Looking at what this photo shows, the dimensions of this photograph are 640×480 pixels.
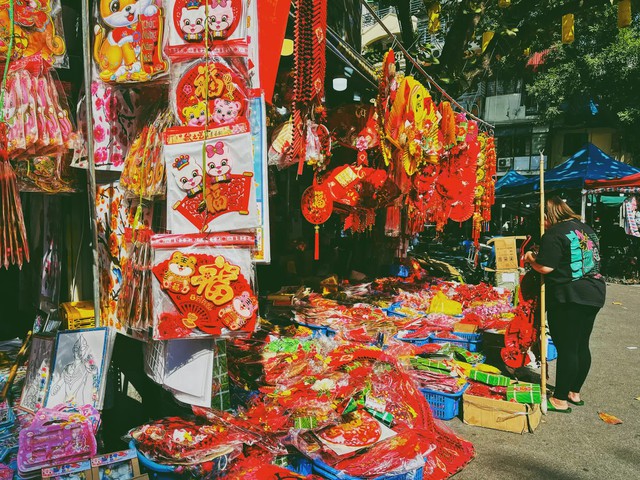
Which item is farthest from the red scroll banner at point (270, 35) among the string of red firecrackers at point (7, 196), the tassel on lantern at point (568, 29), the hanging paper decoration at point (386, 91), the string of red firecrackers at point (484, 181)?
the string of red firecrackers at point (484, 181)

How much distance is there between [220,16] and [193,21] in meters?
0.15

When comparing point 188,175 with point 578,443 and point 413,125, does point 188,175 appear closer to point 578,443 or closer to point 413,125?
point 413,125

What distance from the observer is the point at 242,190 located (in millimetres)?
2510

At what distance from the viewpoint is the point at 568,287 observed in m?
4.65

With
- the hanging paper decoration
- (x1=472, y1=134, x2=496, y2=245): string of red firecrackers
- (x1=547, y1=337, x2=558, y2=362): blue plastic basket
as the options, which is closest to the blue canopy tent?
(x1=472, y1=134, x2=496, y2=245): string of red firecrackers

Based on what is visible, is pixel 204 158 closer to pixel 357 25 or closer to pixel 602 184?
pixel 357 25

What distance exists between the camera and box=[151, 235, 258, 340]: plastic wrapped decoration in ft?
8.05

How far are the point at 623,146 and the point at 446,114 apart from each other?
2599 cm

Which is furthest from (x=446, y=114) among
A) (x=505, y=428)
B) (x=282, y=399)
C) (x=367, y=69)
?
(x=282, y=399)

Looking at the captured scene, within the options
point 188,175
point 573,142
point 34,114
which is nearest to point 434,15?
point 188,175

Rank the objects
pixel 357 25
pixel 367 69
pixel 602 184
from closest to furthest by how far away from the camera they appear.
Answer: pixel 367 69
pixel 357 25
pixel 602 184

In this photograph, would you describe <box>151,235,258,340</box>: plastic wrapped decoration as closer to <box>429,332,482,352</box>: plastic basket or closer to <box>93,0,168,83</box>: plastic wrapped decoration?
<box>93,0,168,83</box>: plastic wrapped decoration

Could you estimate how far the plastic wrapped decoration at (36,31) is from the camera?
247 cm

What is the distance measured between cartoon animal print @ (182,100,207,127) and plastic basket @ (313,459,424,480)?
2275mm
